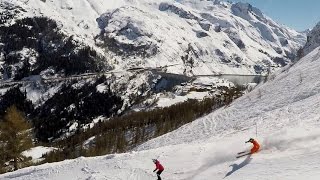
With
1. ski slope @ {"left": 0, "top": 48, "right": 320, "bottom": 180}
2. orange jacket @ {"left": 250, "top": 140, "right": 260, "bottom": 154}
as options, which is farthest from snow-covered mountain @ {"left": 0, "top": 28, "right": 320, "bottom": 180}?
orange jacket @ {"left": 250, "top": 140, "right": 260, "bottom": 154}

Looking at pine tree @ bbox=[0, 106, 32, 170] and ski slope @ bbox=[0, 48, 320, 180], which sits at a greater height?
ski slope @ bbox=[0, 48, 320, 180]

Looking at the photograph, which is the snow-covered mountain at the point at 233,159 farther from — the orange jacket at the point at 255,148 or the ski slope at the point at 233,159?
the orange jacket at the point at 255,148

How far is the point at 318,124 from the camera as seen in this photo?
40594mm

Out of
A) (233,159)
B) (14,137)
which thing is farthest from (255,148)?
(14,137)

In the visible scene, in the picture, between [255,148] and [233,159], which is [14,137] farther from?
[255,148]

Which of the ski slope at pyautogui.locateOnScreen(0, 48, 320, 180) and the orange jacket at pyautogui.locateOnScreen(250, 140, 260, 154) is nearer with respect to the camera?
the ski slope at pyautogui.locateOnScreen(0, 48, 320, 180)

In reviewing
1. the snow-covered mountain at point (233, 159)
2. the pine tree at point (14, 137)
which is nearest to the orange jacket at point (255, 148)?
the snow-covered mountain at point (233, 159)

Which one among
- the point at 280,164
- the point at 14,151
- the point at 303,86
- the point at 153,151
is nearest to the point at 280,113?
the point at 303,86

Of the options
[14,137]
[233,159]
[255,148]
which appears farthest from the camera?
[14,137]

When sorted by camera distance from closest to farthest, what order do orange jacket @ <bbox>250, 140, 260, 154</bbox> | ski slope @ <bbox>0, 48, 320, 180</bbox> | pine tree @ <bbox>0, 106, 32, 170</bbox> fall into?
1. ski slope @ <bbox>0, 48, 320, 180</bbox>
2. orange jacket @ <bbox>250, 140, 260, 154</bbox>
3. pine tree @ <bbox>0, 106, 32, 170</bbox>

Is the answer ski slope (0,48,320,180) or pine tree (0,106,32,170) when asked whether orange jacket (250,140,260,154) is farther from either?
pine tree (0,106,32,170)

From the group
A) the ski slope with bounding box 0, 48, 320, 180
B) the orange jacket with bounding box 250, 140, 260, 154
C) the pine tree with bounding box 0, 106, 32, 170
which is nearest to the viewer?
the ski slope with bounding box 0, 48, 320, 180

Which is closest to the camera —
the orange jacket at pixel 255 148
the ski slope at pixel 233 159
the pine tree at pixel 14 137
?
the ski slope at pixel 233 159

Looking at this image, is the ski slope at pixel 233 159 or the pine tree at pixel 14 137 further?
the pine tree at pixel 14 137
